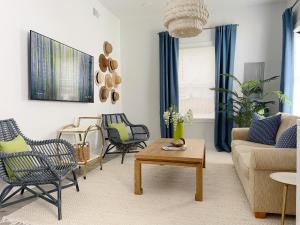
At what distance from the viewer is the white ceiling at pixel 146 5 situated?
4.65 meters

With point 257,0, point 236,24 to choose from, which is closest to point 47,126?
point 236,24

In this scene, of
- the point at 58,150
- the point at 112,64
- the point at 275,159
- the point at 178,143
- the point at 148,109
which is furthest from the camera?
the point at 148,109

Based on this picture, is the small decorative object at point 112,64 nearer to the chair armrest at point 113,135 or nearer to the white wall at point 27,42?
the white wall at point 27,42

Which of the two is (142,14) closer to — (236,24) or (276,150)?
(236,24)

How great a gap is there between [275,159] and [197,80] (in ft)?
11.5

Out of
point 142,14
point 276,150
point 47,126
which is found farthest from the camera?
point 142,14

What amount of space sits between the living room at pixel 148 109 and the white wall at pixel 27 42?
0.6 inches

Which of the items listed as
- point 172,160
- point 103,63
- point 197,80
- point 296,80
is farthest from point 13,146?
point 296,80

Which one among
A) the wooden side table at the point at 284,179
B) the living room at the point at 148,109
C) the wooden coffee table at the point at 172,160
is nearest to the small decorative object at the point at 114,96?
the living room at the point at 148,109

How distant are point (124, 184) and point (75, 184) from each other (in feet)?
1.99

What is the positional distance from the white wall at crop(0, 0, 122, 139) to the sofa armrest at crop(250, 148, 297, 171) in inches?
102

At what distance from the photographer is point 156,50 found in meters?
A: 5.43

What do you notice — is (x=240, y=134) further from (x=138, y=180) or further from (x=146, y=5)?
(x=146, y=5)

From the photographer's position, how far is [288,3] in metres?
4.51
